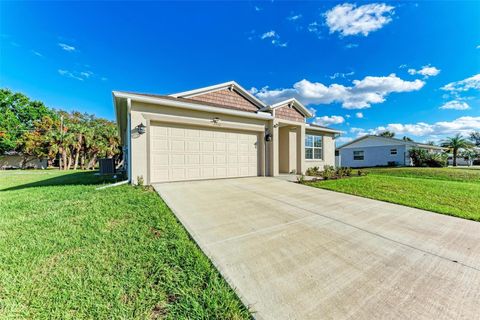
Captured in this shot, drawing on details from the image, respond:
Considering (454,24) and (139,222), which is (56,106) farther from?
(454,24)

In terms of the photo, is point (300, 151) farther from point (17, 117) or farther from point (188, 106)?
point (17, 117)

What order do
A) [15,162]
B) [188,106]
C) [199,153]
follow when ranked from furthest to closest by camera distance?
[15,162], [199,153], [188,106]

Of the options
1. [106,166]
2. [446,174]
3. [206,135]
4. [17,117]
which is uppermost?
[17,117]

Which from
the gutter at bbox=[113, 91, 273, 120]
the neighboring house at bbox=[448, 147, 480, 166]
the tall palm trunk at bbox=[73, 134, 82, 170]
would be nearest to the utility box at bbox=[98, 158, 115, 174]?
the gutter at bbox=[113, 91, 273, 120]

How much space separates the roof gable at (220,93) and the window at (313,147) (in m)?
4.00

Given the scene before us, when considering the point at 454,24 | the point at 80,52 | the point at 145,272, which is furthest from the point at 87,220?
the point at 454,24

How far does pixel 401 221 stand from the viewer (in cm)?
390

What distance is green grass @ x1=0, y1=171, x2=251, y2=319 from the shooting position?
164 centimetres

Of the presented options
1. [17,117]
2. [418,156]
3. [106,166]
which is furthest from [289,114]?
[17,117]

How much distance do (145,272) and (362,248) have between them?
9.71 ft

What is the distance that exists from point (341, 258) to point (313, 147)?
36.6 ft

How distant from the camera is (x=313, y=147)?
1278 centimetres

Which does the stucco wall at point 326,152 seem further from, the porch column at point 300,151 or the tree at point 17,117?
the tree at point 17,117

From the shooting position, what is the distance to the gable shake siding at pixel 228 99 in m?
11.3
